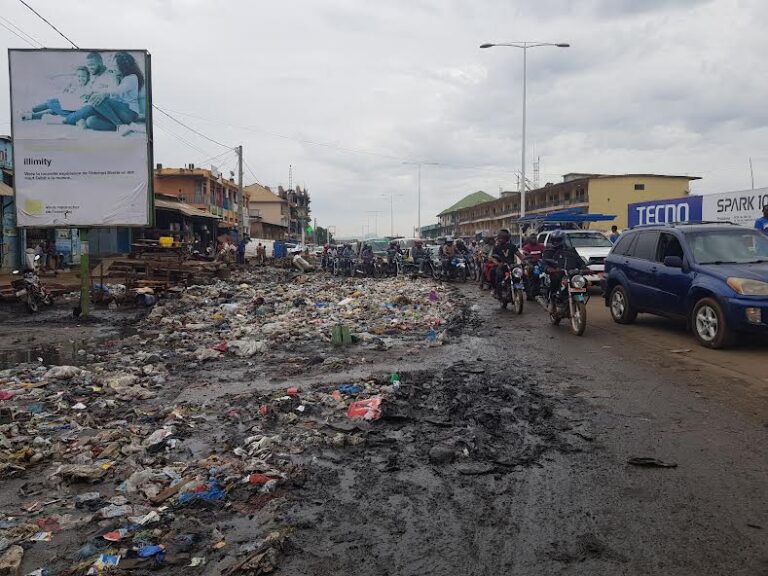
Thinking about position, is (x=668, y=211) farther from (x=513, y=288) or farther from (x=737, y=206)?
(x=513, y=288)

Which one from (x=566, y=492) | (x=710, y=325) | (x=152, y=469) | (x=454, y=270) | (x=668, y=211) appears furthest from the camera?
(x=454, y=270)

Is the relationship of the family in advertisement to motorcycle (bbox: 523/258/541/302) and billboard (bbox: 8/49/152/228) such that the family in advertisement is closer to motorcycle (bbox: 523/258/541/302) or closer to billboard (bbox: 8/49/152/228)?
billboard (bbox: 8/49/152/228)

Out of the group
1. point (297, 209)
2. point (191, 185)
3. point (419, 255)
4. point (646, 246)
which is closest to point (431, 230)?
point (297, 209)

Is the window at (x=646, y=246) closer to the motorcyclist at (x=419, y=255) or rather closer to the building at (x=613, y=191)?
the motorcyclist at (x=419, y=255)

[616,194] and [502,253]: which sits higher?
[616,194]

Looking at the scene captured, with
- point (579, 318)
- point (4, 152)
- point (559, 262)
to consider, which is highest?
point (4, 152)

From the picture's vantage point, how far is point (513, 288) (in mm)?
12469

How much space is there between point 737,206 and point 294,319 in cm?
1294

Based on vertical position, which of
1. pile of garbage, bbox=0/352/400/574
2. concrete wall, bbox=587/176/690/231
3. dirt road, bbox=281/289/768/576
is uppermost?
concrete wall, bbox=587/176/690/231

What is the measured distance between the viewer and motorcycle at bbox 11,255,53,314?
13.9m

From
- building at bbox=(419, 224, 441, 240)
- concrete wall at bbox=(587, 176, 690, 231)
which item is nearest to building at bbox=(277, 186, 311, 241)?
building at bbox=(419, 224, 441, 240)

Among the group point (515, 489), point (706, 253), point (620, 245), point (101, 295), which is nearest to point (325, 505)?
point (515, 489)

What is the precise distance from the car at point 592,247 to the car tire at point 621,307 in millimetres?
4212

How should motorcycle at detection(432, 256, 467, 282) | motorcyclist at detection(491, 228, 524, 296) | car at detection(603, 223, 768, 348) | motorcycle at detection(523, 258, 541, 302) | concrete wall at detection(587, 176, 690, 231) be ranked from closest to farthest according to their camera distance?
car at detection(603, 223, 768, 348)
motorcycle at detection(523, 258, 541, 302)
motorcyclist at detection(491, 228, 524, 296)
motorcycle at detection(432, 256, 467, 282)
concrete wall at detection(587, 176, 690, 231)
